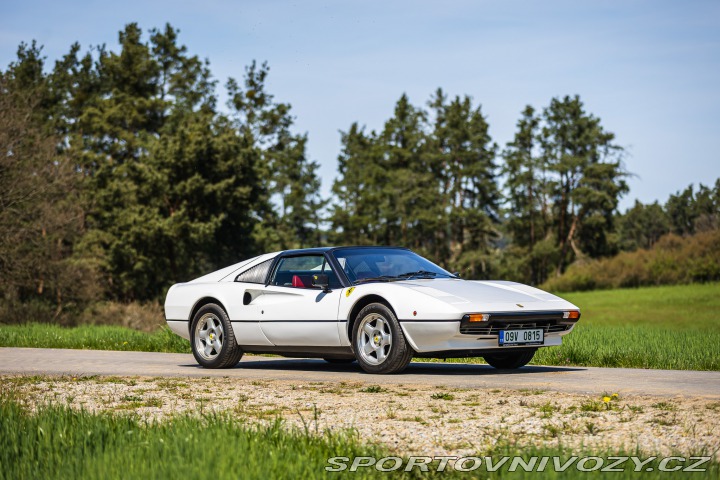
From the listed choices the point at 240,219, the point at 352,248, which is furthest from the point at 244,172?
the point at 352,248

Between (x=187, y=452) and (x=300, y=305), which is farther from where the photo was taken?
(x=300, y=305)

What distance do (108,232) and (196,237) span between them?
6.20 m

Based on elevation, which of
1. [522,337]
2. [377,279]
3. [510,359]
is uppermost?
[377,279]

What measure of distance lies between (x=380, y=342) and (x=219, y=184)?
164ft

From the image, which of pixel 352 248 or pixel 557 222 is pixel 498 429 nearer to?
pixel 352 248

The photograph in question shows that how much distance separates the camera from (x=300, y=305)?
1150cm

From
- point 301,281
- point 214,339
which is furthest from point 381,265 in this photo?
point 214,339

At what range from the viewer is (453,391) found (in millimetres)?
8648

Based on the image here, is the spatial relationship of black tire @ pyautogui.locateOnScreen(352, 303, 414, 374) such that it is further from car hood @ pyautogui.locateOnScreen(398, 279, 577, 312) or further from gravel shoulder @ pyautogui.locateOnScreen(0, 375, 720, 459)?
gravel shoulder @ pyautogui.locateOnScreen(0, 375, 720, 459)

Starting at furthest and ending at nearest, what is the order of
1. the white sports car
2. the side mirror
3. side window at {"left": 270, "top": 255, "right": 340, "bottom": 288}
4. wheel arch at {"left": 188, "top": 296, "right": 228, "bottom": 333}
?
wheel arch at {"left": 188, "top": 296, "right": 228, "bottom": 333}
side window at {"left": 270, "top": 255, "right": 340, "bottom": 288}
the side mirror
the white sports car

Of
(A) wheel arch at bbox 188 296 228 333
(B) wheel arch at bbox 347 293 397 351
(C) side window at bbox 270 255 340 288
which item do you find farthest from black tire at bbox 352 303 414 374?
(A) wheel arch at bbox 188 296 228 333

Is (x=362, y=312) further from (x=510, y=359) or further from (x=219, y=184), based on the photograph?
(x=219, y=184)

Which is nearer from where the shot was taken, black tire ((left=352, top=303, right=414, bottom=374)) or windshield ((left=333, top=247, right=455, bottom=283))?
black tire ((left=352, top=303, right=414, bottom=374))

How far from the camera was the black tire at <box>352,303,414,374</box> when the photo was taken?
10266 millimetres
